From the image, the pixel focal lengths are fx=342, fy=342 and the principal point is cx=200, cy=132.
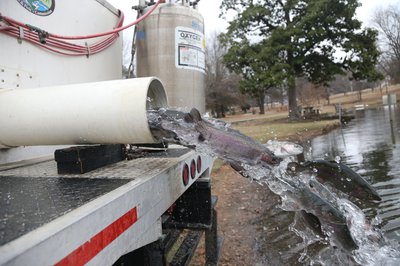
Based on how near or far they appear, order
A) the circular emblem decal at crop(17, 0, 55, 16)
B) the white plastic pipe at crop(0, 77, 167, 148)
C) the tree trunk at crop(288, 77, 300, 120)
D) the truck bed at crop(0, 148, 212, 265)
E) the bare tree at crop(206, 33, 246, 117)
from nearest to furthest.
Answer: the truck bed at crop(0, 148, 212, 265), the white plastic pipe at crop(0, 77, 167, 148), the circular emblem decal at crop(17, 0, 55, 16), the tree trunk at crop(288, 77, 300, 120), the bare tree at crop(206, 33, 246, 117)

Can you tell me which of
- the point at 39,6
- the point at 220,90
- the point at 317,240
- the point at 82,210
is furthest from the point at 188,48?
the point at 220,90

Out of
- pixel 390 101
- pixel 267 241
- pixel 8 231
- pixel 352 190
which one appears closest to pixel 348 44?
pixel 390 101

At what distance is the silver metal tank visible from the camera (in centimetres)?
351

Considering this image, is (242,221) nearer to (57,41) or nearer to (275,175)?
(275,175)

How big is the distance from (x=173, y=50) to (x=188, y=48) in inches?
7.2

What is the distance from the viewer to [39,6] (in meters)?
2.50

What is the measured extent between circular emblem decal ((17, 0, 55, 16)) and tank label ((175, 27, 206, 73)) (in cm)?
126

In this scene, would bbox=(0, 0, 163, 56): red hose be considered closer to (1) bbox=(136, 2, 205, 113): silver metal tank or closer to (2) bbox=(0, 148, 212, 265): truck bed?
(1) bbox=(136, 2, 205, 113): silver metal tank

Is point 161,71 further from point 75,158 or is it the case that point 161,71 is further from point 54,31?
point 75,158

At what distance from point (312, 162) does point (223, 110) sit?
4443 cm

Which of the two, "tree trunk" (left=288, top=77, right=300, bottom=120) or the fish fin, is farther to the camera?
"tree trunk" (left=288, top=77, right=300, bottom=120)

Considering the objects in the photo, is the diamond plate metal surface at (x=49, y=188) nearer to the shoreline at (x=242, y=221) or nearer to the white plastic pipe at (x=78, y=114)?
the white plastic pipe at (x=78, y=114)

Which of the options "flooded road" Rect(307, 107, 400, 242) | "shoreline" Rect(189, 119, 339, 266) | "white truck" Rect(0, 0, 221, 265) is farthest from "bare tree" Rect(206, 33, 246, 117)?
"white truck" Rect(0, 0, 221, 265)

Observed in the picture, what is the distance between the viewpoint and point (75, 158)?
1.85 meters
